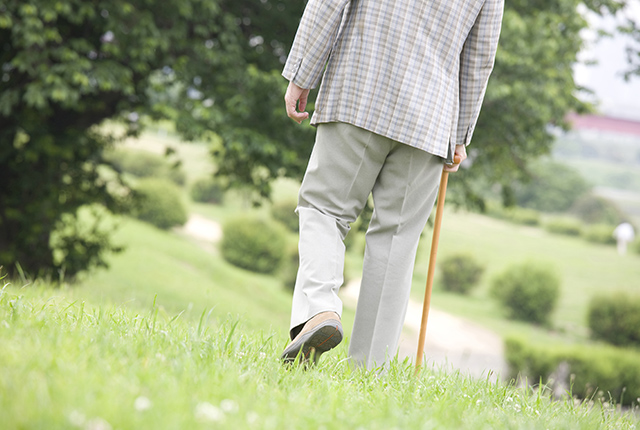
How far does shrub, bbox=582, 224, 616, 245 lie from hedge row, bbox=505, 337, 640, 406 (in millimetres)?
21612

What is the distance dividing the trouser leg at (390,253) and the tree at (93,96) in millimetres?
3292

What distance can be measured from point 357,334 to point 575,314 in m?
22.0

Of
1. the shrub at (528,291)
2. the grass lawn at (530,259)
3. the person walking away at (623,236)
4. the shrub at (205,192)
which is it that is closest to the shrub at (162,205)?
the shrub at (205,192)

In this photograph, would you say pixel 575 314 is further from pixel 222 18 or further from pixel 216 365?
pixel 216 365

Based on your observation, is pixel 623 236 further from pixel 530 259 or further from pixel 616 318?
pixel 616 318

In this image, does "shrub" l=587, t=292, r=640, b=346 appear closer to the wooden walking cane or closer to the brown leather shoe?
the wooden walking cane

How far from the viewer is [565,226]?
103ft

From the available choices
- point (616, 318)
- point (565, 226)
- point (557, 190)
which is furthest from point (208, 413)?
point (557, 190)

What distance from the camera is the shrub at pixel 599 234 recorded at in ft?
99.1

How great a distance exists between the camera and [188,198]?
24047 millimetres

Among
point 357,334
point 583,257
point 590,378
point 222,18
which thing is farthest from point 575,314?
point 357,334

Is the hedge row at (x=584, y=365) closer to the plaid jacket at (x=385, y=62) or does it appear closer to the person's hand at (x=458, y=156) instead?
the person's hand at (x=458, y=156)

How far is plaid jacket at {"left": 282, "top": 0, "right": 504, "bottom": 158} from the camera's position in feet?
6.74

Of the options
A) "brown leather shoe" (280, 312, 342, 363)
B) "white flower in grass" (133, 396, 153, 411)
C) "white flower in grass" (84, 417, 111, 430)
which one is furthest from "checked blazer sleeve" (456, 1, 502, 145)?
"white flower in grass" (84, 417, 111, 430)
